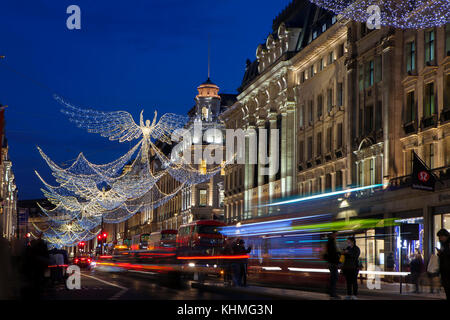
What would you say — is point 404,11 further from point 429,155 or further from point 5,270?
point 5,270

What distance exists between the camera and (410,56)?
1661 inches

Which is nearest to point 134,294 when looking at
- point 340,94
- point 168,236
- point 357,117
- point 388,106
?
point 388,106

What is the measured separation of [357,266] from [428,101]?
65.2 feet

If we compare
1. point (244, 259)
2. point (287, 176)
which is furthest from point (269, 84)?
point (244, 259)

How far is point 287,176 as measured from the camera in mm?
61906

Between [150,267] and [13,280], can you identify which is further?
[150,267]

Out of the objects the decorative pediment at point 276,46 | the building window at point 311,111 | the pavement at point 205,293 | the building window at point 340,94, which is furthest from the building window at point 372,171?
the decorative pediment at point 276,46

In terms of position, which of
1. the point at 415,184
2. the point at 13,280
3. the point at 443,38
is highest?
the point at 443,38

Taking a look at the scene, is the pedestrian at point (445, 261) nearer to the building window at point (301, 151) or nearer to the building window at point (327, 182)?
the building window at point (327, 182)

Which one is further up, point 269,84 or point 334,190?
point 269,84

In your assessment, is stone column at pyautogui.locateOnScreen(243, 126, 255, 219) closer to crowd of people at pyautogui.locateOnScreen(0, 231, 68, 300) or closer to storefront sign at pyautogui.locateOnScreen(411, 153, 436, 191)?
storefront sign at pyautogui.locateOnScreen(411, 153, 436, 191)
